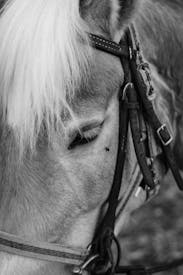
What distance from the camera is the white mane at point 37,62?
2.04m

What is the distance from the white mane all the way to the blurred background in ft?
8.36

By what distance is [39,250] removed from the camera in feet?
6.81

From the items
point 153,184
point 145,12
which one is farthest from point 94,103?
point 145,12

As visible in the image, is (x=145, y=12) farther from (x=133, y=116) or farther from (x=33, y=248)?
(x=33, y=248)

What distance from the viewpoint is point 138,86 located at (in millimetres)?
2385

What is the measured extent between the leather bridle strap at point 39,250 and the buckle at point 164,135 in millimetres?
611

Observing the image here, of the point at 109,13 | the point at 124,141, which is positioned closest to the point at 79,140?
the point at 124,141

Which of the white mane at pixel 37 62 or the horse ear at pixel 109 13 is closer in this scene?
the white mane at pixel 37 62

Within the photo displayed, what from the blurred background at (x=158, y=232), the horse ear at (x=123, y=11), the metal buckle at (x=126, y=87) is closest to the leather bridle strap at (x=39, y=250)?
the metal buckle at (x=126, y=87)

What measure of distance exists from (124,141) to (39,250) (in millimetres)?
568

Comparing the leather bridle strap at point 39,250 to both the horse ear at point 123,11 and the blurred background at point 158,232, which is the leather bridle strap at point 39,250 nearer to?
the horse ear at point 123,11

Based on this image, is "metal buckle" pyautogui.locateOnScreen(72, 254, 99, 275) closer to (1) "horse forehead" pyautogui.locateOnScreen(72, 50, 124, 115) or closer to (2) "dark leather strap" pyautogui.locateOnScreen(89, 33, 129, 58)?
(1) "horse forehead" pyautogui.locateOnScreen(72, 50, 124, 115)

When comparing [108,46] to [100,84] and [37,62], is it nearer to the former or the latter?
[100,84]

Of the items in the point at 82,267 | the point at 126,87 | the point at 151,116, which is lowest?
the point at 82,267
